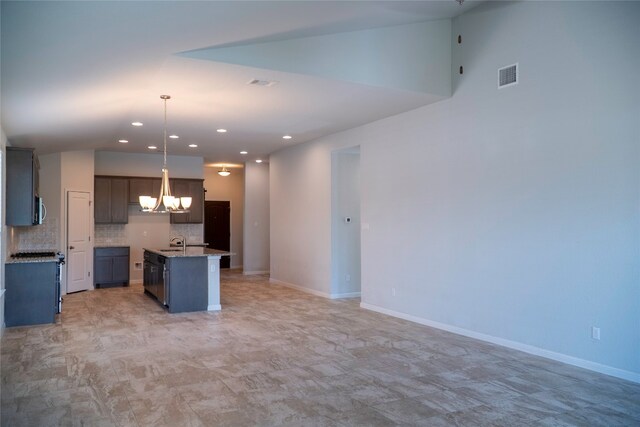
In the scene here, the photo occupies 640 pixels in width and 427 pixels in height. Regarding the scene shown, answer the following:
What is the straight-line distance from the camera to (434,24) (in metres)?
6.20

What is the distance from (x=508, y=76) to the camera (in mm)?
5445

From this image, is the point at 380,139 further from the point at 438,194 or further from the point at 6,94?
the point at 6,94

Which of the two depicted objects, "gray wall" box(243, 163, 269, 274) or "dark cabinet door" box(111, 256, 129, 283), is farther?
"gray wall" box(243, 163, 269, 274)

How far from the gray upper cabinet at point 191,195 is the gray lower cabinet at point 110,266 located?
4.68ft

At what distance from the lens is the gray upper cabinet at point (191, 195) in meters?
11.0

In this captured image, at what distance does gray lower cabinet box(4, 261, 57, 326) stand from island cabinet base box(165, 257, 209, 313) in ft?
5.12

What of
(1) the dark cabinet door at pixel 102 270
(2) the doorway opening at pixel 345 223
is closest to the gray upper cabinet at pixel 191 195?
(1) the dark cabinet door at pixel 102 270

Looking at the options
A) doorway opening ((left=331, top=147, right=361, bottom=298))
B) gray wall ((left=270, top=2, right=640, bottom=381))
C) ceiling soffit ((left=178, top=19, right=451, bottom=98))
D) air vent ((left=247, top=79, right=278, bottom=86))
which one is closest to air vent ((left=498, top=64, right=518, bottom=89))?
gray wall ((left=270, top=2, right=640, bottom=381))

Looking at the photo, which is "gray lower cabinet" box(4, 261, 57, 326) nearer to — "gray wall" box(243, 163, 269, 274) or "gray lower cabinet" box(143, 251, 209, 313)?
"gray lower cabinet" box(143, 251, 209, 313)

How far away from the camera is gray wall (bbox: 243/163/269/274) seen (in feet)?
41.1

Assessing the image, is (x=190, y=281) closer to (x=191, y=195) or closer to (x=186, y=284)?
(x=186, y=284)

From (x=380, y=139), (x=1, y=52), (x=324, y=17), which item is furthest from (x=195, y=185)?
(x=1, y=52)

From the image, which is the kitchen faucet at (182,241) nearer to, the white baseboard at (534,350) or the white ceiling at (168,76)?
the white ceiling at (168,76)

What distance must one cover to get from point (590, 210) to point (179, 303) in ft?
18.5
